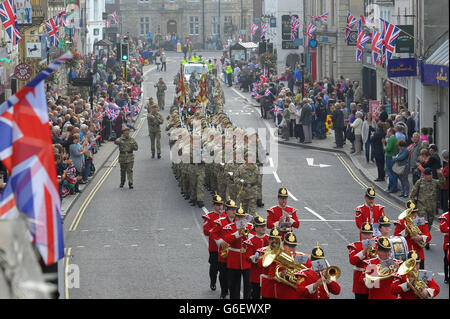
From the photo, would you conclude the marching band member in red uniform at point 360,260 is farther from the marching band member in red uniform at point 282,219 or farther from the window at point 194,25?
the window at point 194,25

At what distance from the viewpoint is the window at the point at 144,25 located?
114m

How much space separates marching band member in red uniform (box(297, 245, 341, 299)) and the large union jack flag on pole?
4.69 m

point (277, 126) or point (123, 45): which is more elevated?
point (123, 45)

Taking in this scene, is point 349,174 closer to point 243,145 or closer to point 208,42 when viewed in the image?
point 243,145

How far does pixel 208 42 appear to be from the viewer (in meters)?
110

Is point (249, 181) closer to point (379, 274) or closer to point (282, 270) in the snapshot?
point (282, 270)

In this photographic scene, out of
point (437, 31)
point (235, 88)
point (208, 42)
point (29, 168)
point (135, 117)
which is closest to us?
point (29, 168)

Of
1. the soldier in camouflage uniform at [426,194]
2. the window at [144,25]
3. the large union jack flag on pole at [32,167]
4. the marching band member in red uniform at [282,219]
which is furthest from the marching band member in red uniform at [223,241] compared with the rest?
the window at [144,25]

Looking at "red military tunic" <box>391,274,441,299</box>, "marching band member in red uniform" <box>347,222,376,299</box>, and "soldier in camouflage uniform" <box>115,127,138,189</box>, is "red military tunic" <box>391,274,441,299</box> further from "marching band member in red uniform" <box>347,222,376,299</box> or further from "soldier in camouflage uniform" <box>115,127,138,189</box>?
"soldier in camouflage uniform" <box>115,127,138,189</box>

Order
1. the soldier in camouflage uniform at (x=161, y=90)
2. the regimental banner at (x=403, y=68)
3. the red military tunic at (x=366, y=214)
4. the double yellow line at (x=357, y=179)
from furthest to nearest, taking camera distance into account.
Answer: the soldier in camouflage uniform at (x=161, y=90)
the regimental banner at (x=403, y=68)
the double yellow line at (x=357, y=179)
the red military tunic at (x=366, y=214)

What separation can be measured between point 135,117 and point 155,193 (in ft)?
71.2

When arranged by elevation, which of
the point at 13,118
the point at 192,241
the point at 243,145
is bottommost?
the point at 192,241

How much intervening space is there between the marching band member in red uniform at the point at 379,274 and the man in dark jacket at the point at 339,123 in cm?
2268

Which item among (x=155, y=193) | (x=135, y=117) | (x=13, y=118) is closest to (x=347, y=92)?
(x=135, y=117)
